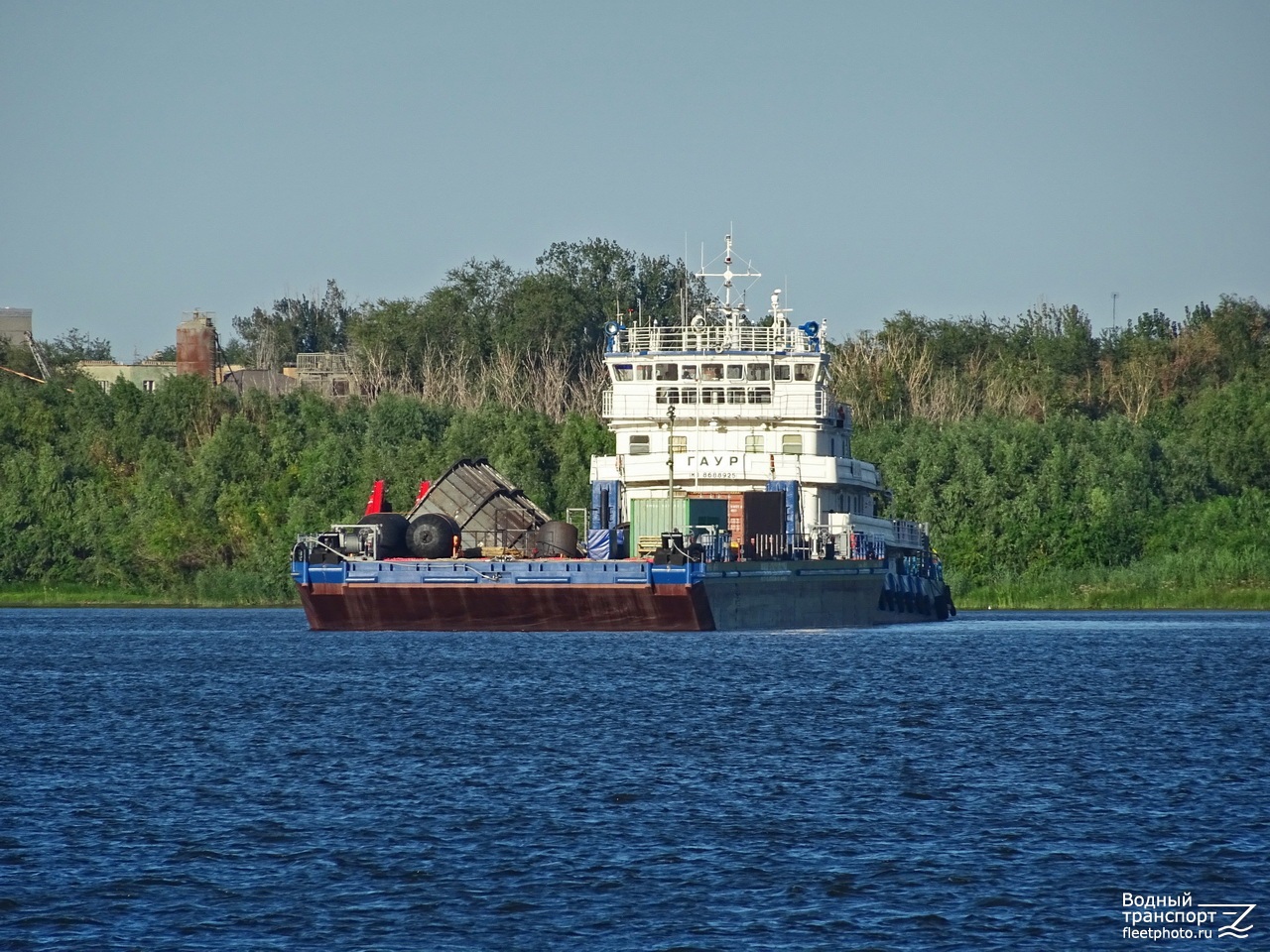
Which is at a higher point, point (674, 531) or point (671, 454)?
point (671, 454)

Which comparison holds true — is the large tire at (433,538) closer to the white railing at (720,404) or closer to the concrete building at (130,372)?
the white railing at (720,404)

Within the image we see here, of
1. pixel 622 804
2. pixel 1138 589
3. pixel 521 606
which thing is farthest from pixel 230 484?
pixel 622 804

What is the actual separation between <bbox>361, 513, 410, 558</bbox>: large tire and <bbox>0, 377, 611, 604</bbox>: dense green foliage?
3741cm

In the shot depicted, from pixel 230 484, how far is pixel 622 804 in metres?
86.6

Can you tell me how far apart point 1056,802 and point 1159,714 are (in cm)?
1371

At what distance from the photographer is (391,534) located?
224 feet

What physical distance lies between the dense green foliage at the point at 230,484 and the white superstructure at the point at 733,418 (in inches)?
1217

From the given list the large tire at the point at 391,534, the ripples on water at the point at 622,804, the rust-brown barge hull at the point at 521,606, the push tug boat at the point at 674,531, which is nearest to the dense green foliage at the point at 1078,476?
the push tug boat at the point at 674,531

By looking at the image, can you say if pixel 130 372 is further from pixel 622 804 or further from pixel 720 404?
pixel 622 804

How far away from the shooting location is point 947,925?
21.8 m

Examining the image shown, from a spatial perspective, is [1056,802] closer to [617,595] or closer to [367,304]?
[617,595]

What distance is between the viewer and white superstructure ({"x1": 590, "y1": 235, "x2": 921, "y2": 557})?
73.7m

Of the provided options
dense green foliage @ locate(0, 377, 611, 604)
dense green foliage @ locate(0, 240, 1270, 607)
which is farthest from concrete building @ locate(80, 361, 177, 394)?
dense green foliage @ locate(0, 377, 611, 604)

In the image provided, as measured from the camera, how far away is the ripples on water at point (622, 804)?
22.4m
